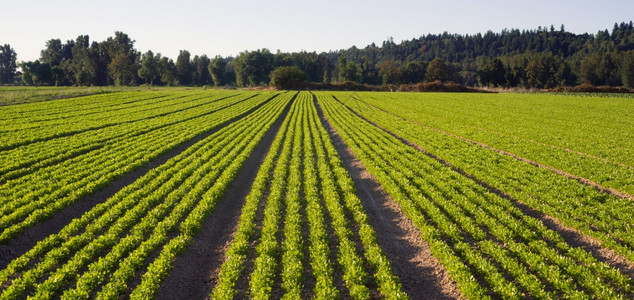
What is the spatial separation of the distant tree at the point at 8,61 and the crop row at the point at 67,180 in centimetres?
23002

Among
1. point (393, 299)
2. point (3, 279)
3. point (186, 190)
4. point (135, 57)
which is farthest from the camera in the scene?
point (135, 57)

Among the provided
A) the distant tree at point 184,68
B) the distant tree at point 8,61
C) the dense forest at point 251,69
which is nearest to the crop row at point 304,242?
the dense forest at point 251,69

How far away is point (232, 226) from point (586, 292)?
1176cm

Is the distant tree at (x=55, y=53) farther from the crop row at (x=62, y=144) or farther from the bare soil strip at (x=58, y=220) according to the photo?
the bare soil strip at (x=58, y=220)

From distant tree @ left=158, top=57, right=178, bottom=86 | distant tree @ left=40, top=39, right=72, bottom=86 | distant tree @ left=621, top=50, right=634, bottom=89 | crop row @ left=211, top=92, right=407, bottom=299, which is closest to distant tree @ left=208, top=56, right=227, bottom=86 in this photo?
distant tree @ left=158, top=57, right=178, bottom=86

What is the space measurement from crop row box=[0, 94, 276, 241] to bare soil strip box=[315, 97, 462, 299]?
13.4 metres

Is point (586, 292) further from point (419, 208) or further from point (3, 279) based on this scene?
point (3, 279)

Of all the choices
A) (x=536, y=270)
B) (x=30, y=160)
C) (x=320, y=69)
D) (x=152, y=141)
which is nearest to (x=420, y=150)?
(x=536, y=270)

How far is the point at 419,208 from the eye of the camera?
1418cm

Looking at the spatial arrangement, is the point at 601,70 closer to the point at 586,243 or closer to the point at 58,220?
the point at 586,243

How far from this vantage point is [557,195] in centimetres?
1479

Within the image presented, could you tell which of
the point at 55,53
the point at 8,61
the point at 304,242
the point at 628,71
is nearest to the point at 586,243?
the point at 304,242

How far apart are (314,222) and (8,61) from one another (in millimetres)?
267203

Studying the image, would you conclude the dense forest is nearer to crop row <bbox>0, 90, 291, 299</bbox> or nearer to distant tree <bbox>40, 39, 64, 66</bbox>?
distant tree <bbox>40, 39, 64, 66</bbox>
